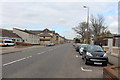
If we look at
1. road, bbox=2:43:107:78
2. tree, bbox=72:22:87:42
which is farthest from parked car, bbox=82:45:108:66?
tree, bbox=72:22:87:42

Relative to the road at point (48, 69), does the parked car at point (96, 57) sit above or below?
above

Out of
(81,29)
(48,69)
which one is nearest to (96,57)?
(48,69)

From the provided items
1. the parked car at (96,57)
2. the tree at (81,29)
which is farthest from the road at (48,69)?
the tree at (81,29)

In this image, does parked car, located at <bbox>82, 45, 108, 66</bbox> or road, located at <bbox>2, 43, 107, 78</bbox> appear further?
parked car, located at <bbox>82, 45, 108, 66</bbox>

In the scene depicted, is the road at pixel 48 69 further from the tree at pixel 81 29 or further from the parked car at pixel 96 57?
the tree at pixel 81 29

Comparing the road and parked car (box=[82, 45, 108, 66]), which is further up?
parked car (box=[82, 45, 108, 66])

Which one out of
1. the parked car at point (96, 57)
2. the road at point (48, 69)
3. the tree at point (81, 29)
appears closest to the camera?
the road at point (48, 69)

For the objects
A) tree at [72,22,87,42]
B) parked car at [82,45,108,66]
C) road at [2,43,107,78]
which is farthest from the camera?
tree at [72,22,87,42]

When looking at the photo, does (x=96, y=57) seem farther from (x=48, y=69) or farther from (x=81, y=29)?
(x=81, y=29)

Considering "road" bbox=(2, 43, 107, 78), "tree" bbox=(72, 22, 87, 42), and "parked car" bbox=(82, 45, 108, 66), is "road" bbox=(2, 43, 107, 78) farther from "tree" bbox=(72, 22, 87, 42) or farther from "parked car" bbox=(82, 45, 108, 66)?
"tree" bbox=(72, 22, 87, 42)

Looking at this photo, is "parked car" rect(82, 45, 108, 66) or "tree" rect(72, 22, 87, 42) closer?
"parked car" rect(82, 45, 108, 66)

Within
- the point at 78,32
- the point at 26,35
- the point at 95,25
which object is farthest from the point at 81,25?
the point at 26,35

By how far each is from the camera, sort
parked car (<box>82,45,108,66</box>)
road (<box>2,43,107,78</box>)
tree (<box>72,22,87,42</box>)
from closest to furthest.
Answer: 1. road (<box>2,43,107,78</box>)
2. parked car (<box>82,45,108,66</box>)
3. tree (<box>72,22,87,42</box>)

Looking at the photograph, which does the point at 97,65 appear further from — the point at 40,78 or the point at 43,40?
the point at 43,40
